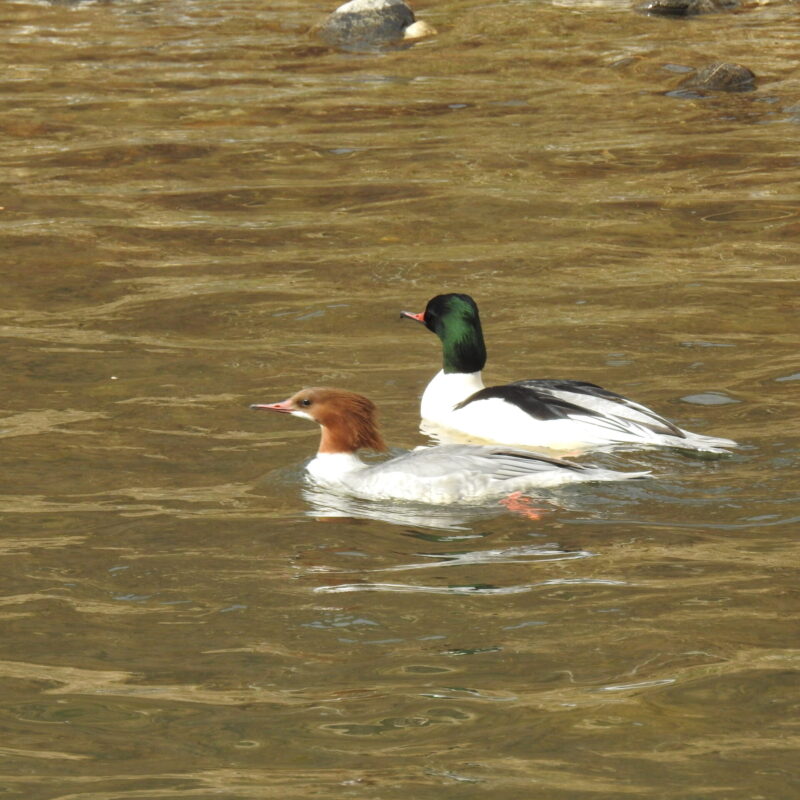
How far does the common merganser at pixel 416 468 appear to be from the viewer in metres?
6.98

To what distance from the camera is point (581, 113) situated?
1540 centimetres

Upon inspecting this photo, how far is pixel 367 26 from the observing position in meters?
18.6

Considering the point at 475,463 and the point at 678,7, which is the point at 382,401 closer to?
the point at 475,463

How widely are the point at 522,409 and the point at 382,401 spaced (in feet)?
3.36

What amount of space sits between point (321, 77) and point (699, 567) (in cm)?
1190

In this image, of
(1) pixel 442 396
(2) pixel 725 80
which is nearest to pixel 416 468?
(1) pixel 442 396

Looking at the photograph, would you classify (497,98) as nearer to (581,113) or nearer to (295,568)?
(581,113)

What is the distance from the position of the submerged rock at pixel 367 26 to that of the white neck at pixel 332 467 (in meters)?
11.8

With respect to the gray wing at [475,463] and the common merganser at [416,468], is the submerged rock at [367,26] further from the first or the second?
the gray wing at [475,463]

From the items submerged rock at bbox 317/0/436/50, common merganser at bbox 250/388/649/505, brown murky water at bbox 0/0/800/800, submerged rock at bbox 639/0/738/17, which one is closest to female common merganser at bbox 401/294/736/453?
brown murky water at bbox 0/0/800/800

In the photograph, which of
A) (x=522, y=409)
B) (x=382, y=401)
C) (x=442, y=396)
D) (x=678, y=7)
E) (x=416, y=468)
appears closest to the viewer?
(x=416, y=468)

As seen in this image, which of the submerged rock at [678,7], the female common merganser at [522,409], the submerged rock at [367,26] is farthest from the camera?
the submerged rock at [678,7]

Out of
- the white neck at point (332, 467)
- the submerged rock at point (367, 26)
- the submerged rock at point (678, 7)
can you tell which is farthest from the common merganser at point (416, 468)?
the submerged rock at point (678, 7)

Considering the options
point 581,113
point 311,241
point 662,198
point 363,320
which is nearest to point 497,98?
point 581,113
